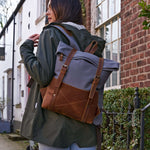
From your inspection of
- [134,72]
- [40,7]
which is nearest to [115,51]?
[134,72]

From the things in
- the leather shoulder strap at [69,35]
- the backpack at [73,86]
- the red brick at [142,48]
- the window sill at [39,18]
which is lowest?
the backpack at [73,86]

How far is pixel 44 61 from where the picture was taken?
1.94 metres

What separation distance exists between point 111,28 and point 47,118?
527cm

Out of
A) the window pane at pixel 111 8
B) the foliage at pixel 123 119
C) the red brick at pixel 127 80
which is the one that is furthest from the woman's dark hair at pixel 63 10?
the window pane at pixel 111 8

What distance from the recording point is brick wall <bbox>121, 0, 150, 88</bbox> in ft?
17.5

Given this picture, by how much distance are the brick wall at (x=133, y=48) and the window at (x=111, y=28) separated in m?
0.50

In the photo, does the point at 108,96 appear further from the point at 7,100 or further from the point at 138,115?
the point at 7,100

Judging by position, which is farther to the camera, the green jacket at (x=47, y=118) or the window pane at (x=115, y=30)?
the window pane at (x=115, y=30)

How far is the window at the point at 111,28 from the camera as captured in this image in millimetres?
6652

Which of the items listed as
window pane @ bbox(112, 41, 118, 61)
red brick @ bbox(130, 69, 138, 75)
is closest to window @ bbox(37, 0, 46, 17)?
window pane @ bbox(112, 41, 118, 61)

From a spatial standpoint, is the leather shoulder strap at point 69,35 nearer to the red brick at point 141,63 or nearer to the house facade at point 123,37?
the house facade at point 123,37

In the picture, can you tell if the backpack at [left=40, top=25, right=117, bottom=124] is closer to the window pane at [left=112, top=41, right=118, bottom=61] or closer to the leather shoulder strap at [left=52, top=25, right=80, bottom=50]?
the leather shoulder strap at [left=52, top=25, right=80, bottom=50]

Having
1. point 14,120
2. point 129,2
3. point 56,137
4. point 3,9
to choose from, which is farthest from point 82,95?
point 3,9

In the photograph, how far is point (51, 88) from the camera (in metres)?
1.96
